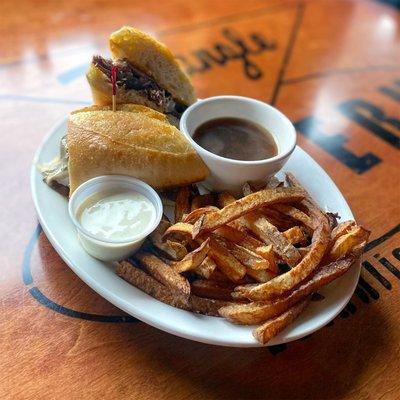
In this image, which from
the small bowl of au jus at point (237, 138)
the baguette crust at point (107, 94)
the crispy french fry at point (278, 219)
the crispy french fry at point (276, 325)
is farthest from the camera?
the baguette crust at point (107, 94)

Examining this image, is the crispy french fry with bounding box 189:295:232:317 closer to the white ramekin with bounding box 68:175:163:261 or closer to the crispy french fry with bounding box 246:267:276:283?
the crispy french fry with bounding box 246:267:276:283

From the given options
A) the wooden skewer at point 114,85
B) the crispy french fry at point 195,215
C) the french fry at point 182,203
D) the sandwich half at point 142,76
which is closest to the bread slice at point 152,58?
the sandwich half at point 142,76

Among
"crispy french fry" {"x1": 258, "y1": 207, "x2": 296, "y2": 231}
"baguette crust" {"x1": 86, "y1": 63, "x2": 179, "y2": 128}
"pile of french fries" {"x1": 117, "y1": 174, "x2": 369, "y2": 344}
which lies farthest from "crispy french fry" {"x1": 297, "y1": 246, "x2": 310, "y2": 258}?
"baguette crust" {"x1": 86, "y1": 63, "x2": 179, "y2": 128}

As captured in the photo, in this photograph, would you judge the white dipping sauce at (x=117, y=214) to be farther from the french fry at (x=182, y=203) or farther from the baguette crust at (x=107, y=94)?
the baguette crust at (x=107, y=94)

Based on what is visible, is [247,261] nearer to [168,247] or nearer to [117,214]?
[168,247]

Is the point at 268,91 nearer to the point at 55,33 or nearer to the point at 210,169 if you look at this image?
the point at 210,169

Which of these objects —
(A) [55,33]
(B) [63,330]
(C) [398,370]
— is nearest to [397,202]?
(C) [398,370]
